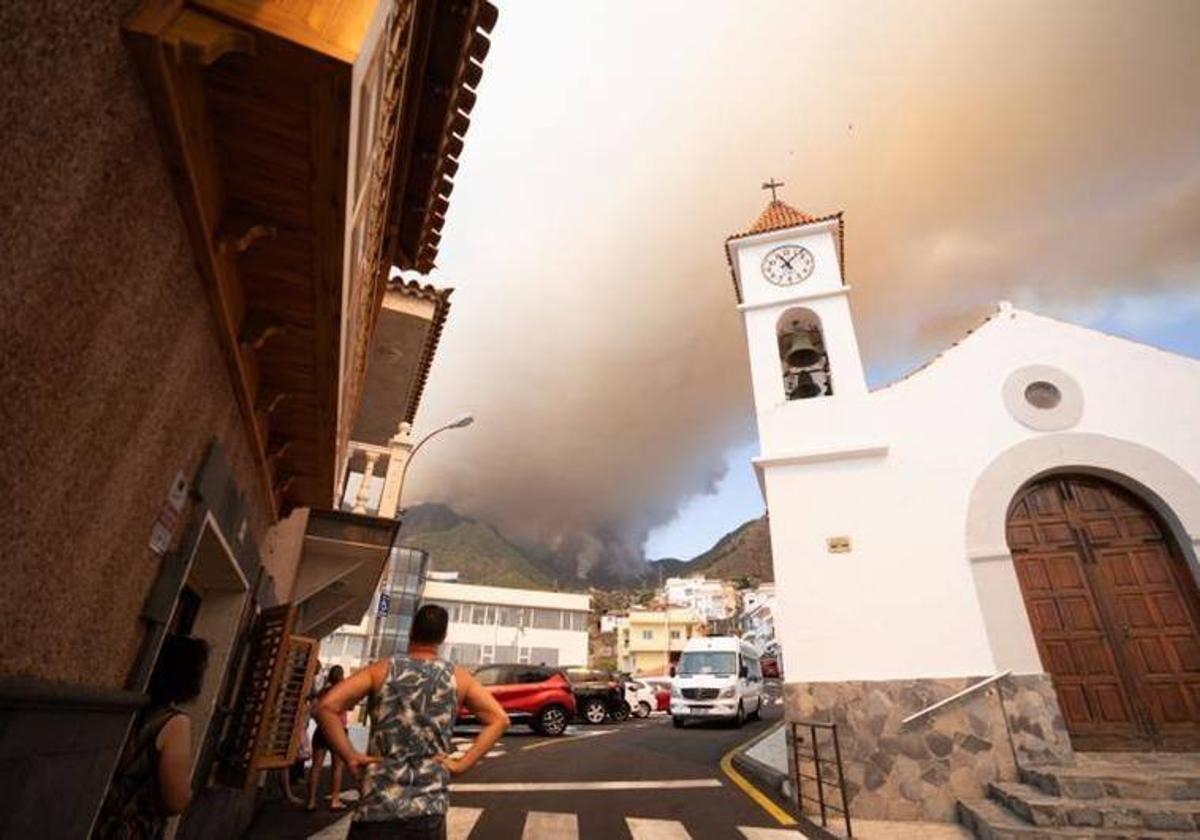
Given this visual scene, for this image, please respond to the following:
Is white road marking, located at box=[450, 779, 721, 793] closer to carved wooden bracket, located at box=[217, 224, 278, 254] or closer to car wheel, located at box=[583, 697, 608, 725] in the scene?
carved wooden bracket, located at box=[217, 224, 278, 254]

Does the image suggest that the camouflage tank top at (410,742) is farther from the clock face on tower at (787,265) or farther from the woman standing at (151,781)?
the clock face on tower at (787,265)

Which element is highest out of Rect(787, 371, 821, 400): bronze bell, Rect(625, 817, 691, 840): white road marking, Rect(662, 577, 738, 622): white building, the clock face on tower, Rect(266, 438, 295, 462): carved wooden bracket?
Rect(662, 577, 738, 622): white building

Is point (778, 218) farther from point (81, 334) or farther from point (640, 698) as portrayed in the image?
point (640, 698)

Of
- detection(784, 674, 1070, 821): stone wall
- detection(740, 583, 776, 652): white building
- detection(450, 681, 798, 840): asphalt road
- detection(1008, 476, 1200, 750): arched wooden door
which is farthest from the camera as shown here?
detection(740, 583, 776, 652): white building

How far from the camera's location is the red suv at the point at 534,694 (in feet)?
50.1

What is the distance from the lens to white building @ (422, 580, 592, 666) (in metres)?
47.4

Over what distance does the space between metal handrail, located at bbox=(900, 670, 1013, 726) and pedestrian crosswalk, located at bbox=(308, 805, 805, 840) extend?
2321mm

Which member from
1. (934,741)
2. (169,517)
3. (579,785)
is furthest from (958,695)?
(169,517)

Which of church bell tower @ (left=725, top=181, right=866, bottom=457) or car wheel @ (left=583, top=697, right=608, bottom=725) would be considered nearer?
church bell tower @ (left=725, top=181, right=866, bottom=457)

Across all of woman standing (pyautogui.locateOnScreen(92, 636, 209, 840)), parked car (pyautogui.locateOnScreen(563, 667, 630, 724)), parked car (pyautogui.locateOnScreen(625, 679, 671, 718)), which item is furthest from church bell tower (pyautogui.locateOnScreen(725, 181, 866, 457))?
parked car (pyautogui.locateOnScreen(625, 679, 671, 718))

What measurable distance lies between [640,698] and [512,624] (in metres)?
26.0

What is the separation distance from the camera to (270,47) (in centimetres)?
184

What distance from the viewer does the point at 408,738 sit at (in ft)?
8.67

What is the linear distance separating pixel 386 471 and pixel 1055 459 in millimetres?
12950
